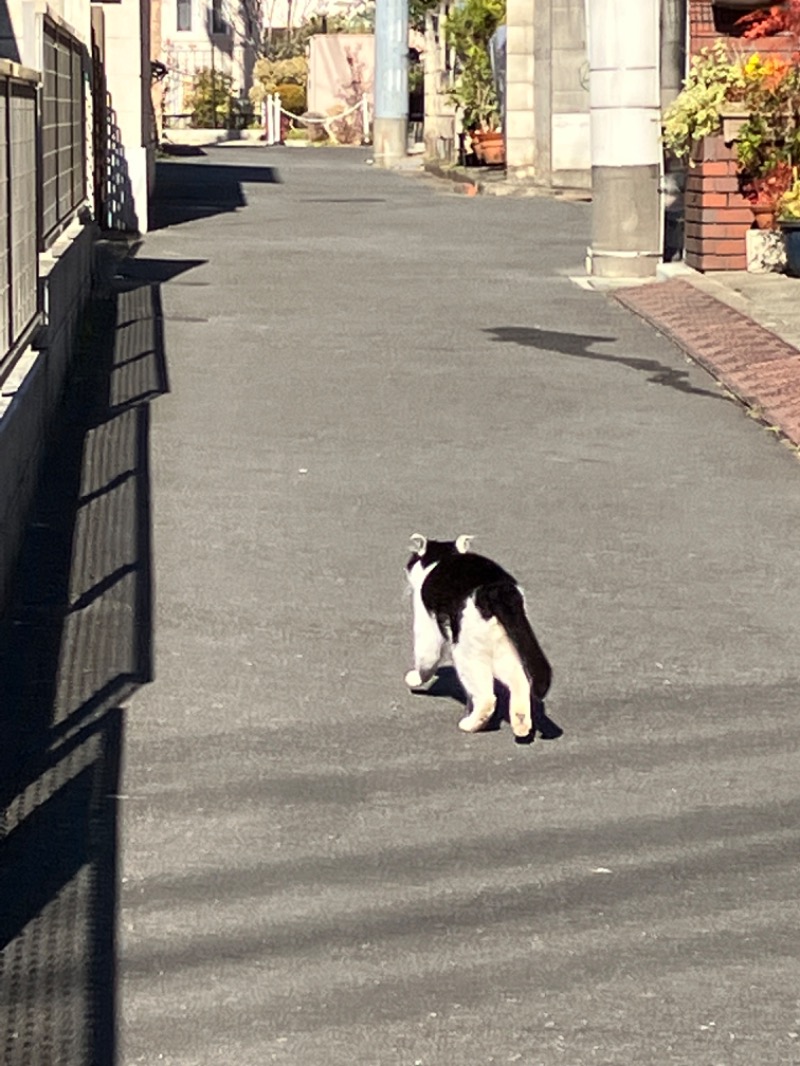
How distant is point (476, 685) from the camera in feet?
20.6

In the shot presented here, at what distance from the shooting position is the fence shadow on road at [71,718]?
4531mm

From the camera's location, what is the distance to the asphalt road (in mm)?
4539

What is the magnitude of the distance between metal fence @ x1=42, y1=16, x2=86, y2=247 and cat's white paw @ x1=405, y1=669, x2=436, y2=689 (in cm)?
708

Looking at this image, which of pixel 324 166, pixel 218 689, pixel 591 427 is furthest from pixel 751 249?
pixel 324 166

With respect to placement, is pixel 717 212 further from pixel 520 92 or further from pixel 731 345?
pixel 520 92

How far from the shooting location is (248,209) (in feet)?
89.1

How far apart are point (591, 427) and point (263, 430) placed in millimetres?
1752

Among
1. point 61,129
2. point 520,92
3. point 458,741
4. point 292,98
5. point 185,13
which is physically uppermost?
point 185,13

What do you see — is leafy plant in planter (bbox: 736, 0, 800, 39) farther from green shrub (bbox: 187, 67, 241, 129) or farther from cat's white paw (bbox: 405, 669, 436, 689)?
green shrub (bbox: 187, 67, 241, 129)

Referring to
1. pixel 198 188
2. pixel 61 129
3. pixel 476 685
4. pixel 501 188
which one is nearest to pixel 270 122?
pixel 198 188

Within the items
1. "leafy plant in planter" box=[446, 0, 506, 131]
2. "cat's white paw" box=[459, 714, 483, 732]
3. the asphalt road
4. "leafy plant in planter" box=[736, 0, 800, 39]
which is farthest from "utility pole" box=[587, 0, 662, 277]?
"leafy plant in planter" box=[446, 0, 506, 131]

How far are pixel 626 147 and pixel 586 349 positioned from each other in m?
4.45

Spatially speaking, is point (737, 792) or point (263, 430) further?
point (263, 430)

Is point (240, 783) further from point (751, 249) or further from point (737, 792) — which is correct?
point (751, 249)
